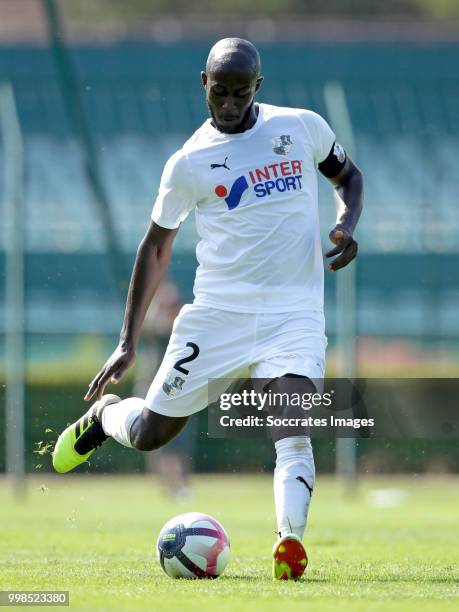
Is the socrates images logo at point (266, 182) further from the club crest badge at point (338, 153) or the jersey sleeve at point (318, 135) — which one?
the club crest badge at point (338, 153)

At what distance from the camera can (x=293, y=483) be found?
6.46 metres

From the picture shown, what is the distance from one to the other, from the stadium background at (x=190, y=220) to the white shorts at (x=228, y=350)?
5476 millimetres

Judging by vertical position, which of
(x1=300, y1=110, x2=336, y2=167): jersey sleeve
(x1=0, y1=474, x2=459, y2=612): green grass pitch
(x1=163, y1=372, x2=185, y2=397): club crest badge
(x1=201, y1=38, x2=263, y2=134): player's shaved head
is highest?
(x1=201, y1=38, x2=263, y2=134): player's shaved head

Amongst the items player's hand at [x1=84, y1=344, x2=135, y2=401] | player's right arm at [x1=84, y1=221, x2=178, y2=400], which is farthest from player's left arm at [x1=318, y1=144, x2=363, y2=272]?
player's hand at [x1=84, y1=344, x2=135, y2=401]

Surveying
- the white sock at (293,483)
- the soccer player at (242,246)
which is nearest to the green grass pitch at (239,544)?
the white sock at (293,483)

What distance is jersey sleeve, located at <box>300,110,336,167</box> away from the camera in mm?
7187

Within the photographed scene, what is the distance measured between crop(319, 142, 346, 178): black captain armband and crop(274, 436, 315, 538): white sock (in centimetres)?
151

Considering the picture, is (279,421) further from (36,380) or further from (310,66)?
(310,66)

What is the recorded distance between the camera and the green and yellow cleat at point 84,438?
7902 mm

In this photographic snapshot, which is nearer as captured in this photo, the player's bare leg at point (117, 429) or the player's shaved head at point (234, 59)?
the player's shaved head at point (234, 59)

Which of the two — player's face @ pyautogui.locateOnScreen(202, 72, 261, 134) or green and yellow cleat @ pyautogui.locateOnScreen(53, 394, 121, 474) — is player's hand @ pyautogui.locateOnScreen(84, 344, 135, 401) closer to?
green and yellow cleat @ pyautogui.locateOnScreen(53, 394, 121, 474)

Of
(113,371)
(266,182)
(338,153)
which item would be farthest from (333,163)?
(113,371)

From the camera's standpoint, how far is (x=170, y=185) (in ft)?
23.3

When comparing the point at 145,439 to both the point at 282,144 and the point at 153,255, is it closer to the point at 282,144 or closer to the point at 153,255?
the point at 153,255
